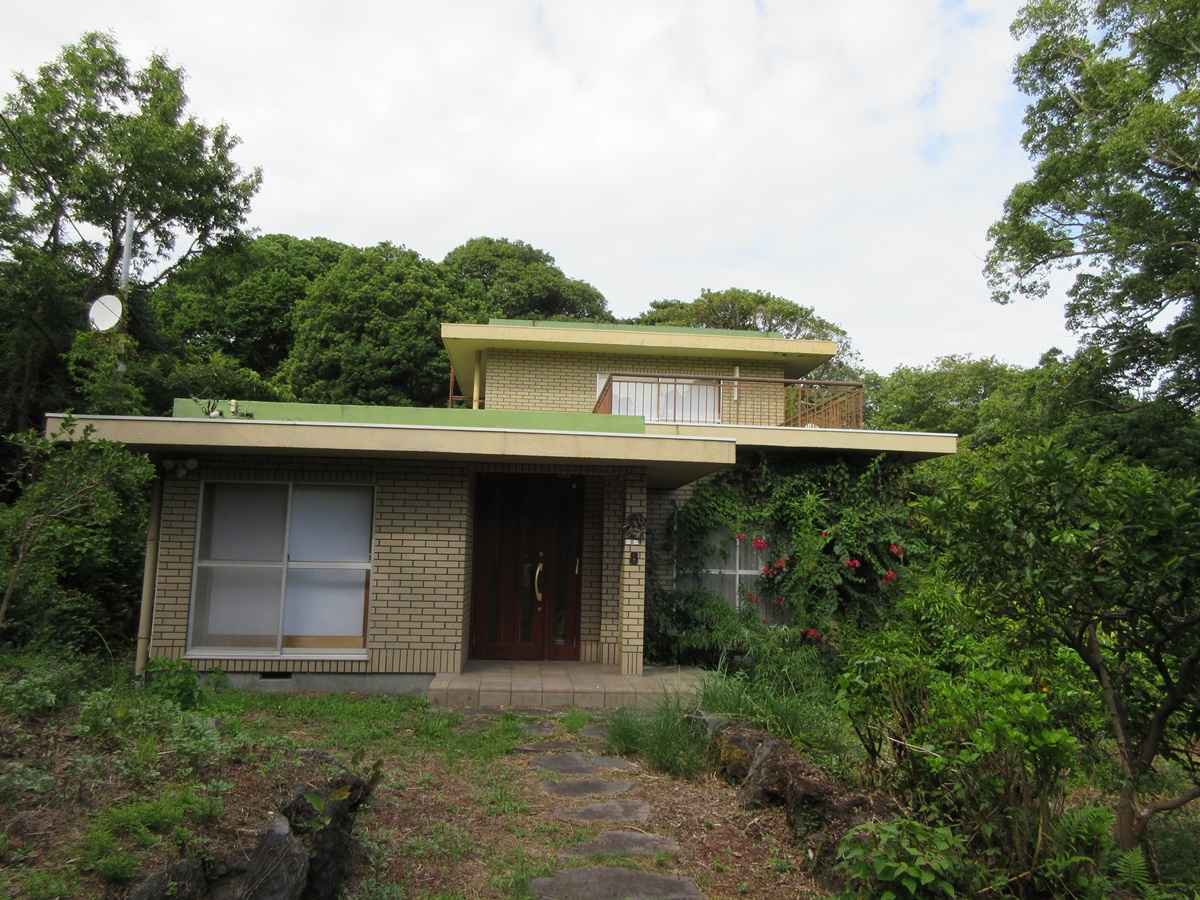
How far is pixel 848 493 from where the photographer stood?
11602 mm

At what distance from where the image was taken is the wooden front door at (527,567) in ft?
34.4

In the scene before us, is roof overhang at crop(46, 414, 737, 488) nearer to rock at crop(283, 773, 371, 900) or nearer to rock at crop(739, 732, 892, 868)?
rock at crop(739, 732, 892, 868)

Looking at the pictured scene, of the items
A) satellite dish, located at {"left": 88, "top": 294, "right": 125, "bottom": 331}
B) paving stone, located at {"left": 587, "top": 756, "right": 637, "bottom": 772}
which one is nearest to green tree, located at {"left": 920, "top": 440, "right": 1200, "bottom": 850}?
paving stone, located at {"left": 587, "top": 756, "right": 637, "bottom": 772}

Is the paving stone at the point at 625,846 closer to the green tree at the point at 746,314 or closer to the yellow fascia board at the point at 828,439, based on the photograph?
the yellow fascia board at the point at 828,439

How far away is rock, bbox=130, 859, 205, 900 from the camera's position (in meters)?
2.81

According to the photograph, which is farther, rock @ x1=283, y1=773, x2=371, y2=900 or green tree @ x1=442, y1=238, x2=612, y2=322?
green tree @ x1=442, y1=238, x2=612, y2=322

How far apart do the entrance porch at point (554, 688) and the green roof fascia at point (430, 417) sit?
2.69m

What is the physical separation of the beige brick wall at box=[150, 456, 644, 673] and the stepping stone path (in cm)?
275

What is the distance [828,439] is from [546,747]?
6373 millimetres

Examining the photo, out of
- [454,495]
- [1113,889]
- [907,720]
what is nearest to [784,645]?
[454,495]

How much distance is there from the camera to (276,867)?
331 centimetres

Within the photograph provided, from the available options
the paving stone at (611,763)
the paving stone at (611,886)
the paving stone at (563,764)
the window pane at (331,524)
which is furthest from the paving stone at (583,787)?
the window pane at (331,524)

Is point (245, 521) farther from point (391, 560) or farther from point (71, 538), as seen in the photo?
point (71, 538)

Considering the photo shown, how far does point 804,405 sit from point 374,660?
8.09m
